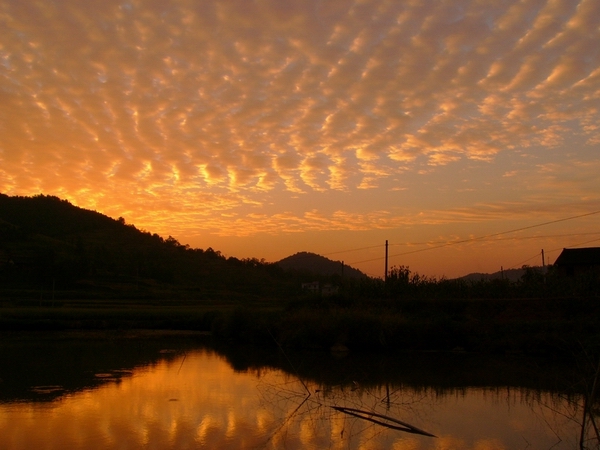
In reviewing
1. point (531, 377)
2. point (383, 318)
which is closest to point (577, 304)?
point (383, 318)

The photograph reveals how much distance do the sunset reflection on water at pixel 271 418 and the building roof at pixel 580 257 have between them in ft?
106

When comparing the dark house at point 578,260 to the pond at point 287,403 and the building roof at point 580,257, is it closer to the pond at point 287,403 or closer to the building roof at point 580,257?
the building roof at point 580,257

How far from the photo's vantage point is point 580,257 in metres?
45.1

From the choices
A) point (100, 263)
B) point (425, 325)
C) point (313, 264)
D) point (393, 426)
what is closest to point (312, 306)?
point (425, 325)

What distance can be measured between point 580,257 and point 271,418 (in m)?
39.8

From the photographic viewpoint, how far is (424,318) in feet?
97.3

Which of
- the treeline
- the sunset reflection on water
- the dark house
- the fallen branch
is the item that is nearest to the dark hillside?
the treeline

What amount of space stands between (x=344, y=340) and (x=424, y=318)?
518 centimetres

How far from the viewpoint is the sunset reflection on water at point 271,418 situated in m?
10.4

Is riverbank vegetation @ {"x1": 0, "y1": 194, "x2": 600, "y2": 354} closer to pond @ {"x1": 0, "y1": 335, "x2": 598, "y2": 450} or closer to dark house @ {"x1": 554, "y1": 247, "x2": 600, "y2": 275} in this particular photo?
pond @ {"x1": 0, "y1": 335, "x2": 598, "y2": 450}

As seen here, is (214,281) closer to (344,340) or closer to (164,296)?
(164,296)

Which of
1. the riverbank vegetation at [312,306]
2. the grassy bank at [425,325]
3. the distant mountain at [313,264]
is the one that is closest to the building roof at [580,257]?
the riverbank vegetation at [312,306]

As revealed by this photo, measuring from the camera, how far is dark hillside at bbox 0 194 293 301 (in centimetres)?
6181

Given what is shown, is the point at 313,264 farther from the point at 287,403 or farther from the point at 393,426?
the point at 393,426
